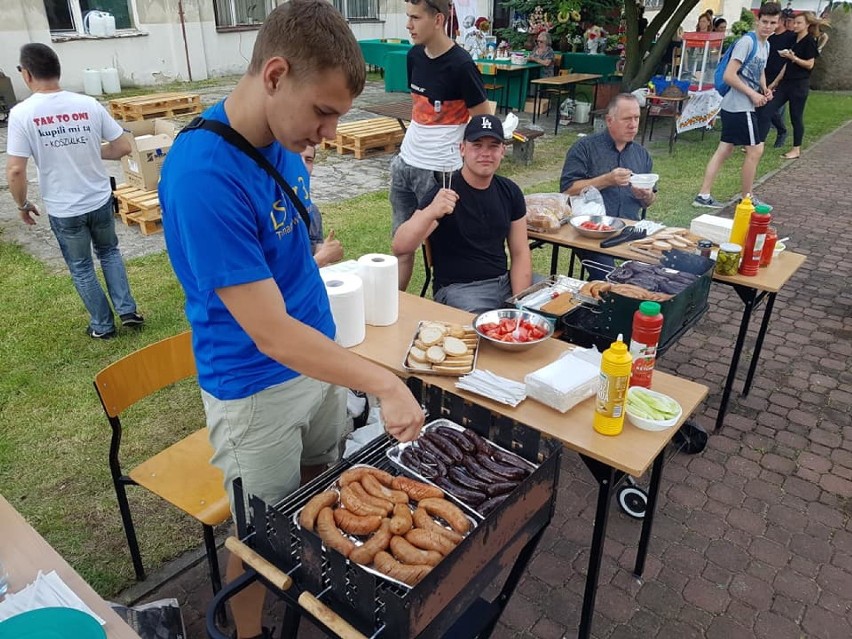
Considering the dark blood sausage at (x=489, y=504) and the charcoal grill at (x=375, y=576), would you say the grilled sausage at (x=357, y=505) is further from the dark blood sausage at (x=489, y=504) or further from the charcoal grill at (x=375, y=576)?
the dark blood sausage at (x=489, y=504)

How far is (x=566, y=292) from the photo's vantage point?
3.58 metres

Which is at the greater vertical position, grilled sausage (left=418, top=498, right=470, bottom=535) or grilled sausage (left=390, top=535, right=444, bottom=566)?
grilled sausage (left=390, top=535, right=444, bottom=566)

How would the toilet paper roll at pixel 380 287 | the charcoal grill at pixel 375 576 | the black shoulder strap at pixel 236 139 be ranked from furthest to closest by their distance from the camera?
the toilet paper roll at pixel 380 287 < the black shoulder strap at pixel 236 139 < the charcoal grill at pixel 375 576

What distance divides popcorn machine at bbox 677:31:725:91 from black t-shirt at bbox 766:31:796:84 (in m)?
1.02

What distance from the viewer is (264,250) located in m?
1.87

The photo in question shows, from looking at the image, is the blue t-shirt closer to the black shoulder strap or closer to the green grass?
the black shoulder strap

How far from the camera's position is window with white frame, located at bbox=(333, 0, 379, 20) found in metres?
19.4

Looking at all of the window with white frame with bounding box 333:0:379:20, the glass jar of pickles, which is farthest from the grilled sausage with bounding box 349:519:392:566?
the window with white frame with bounding box 333:0:379:20

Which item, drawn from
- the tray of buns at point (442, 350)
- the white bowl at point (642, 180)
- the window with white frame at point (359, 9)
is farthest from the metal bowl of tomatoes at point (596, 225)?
the window with white frame at point (359, 9)

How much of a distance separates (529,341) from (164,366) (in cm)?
169

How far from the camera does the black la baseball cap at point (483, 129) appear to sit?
3.76 meters

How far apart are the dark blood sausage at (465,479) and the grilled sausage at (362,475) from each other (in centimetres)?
21

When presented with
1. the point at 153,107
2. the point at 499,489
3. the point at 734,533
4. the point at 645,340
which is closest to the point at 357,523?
the point at 499,489

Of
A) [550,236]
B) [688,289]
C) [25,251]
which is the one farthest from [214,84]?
[688,289]
